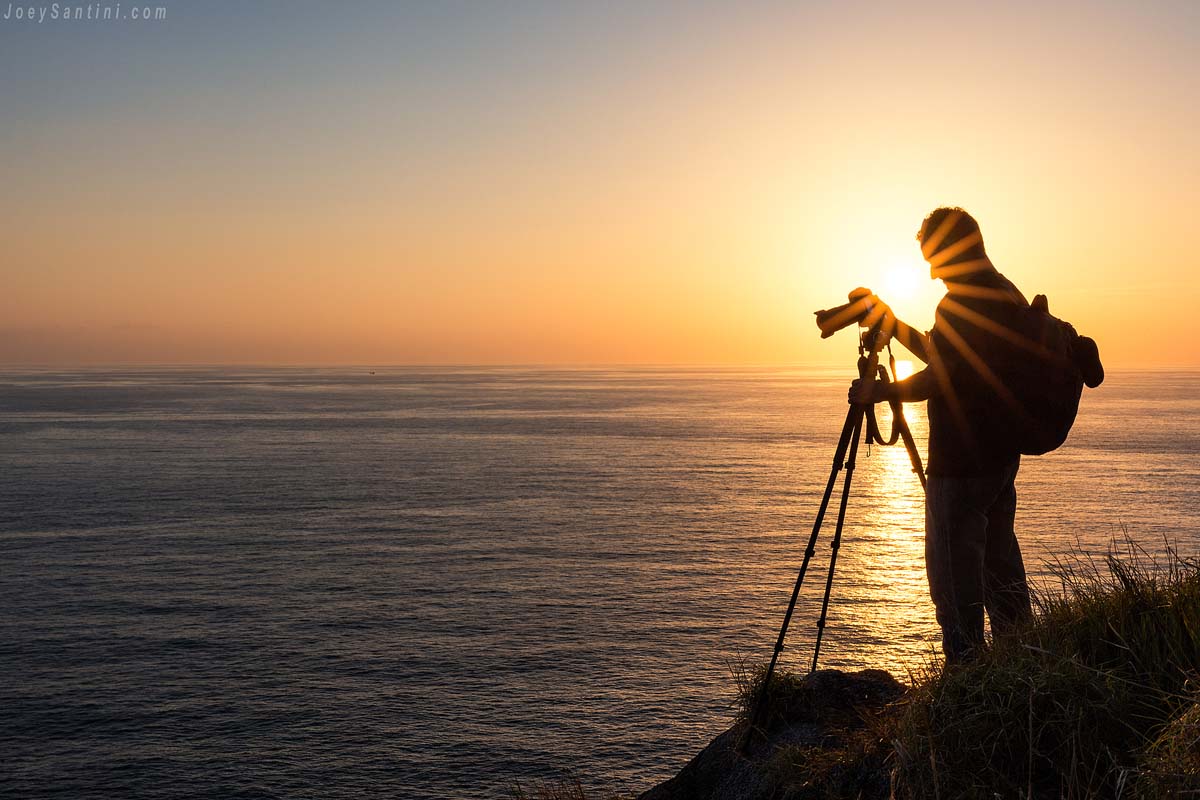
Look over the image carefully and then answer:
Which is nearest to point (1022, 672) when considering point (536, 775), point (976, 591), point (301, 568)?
point (976, 591)

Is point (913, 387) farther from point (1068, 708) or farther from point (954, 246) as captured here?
point (1068, 708)

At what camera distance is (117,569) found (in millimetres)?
30531

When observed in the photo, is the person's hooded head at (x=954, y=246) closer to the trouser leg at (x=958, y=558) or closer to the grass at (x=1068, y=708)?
the trouser leg at (x=958, y=558)

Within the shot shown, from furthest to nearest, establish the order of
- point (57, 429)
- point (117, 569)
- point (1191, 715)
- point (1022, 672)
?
point (57, 429)
point (117, 569)
point (1022, 672)
point (1191, 715)

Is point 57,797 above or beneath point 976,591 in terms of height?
beneath

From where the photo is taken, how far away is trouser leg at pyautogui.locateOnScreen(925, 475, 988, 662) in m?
5.24

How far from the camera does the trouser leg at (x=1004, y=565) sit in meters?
5.30

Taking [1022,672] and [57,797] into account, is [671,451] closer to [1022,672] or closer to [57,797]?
[57,797]

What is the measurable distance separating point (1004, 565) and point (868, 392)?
1.58 m

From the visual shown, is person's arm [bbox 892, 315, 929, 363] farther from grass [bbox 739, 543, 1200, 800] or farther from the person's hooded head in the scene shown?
grass [bbox 739, 543, 1200, 800]

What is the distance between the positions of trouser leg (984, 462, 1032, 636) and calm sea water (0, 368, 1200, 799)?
2.37 feet

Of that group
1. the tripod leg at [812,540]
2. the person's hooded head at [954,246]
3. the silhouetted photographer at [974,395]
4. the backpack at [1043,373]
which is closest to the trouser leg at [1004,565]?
the silhouetted photographer at [974,395]

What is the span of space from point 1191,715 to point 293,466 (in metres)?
60.5

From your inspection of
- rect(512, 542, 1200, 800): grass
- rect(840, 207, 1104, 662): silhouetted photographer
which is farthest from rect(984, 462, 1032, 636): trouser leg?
rect(512, 542, 1200, 800): grass
